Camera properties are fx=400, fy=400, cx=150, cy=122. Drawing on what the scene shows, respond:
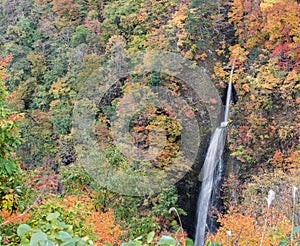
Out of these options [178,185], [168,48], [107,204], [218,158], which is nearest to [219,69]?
[168,48]

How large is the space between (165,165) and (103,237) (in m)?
5.03

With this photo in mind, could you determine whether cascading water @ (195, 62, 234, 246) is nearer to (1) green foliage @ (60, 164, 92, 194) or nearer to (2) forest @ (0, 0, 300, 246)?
(2) forest @ (0, 0, 300, 246)

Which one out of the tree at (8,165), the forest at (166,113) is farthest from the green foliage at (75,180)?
the tree at (8,165)

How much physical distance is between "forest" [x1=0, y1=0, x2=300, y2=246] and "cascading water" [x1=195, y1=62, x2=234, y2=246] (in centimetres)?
11

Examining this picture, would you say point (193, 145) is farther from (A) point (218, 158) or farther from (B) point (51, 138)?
(B) point (51, 138)

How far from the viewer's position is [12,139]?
14.5 feet

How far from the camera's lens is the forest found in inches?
498

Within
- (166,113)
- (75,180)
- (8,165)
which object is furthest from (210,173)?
(8,165)

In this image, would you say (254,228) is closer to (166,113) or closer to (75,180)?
(75,180)

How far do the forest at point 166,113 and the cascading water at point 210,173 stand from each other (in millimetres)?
109

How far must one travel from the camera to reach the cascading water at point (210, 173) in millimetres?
14211

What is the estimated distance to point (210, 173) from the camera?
1468 centimetres

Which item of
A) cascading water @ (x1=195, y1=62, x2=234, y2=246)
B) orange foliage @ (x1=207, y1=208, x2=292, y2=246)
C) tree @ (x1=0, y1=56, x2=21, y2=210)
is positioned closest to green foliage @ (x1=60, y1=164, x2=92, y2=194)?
cascading water @ (x1=195, y1=62, x2=234, y2=246)

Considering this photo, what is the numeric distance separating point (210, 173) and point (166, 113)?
131 inches
